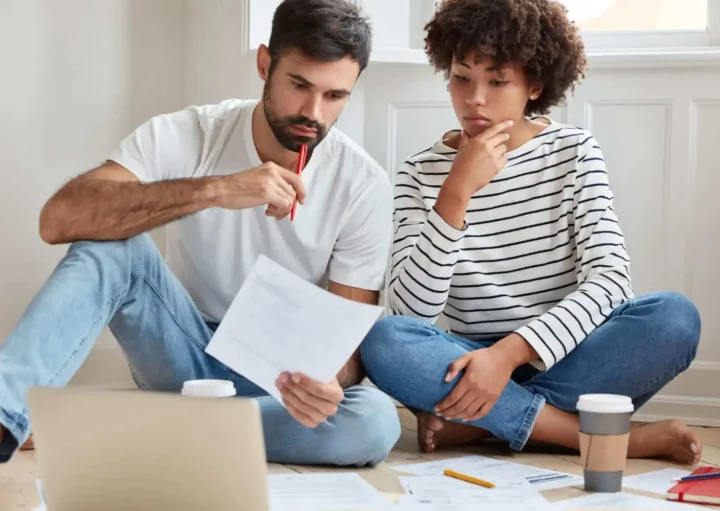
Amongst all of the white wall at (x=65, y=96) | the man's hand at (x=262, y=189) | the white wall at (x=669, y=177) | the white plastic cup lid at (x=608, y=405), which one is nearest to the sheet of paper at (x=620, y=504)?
the white plastic cup lid at (x=608, y=405)

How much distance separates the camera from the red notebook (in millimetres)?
1421

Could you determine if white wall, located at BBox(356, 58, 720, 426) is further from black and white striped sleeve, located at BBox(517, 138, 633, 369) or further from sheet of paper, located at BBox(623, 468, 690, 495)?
sheet of paper, located at BBox(623, 468, 690, 495)

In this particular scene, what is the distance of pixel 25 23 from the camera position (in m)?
2.43

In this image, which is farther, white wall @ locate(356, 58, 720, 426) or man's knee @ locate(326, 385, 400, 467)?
white wall @ locate(356, 58, 720, 426)

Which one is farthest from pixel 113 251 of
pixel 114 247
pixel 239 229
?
pixel 239 229

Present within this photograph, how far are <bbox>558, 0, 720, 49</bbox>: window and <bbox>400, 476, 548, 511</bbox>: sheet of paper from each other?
4.75 ft

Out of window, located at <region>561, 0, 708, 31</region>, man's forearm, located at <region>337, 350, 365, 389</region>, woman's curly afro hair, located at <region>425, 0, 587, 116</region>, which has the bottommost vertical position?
man's forearm, located at <region>337, 350, 365, 389</region>

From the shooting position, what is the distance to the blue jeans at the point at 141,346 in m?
1.35

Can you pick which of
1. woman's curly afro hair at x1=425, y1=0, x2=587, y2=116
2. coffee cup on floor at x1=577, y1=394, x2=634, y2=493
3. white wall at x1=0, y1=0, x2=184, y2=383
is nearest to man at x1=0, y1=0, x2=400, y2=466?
woman's curly afro hair at x1=425, y1=0, x2=587, y2=116

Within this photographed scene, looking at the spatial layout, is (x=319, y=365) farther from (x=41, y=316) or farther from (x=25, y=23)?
(x=25, y=23)

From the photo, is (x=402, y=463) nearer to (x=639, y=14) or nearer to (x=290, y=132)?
(x=290, y=132)

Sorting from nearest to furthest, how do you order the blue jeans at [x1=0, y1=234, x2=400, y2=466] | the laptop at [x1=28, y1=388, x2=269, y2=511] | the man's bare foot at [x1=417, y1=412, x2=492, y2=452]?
1. the laptop at [x1=28, y1=388, x2=269, y2=511]
2. the blue jeans at [x1=0, y1=234, x2=400, y2=466]
3. the man's bare foot at [x1=417, y1=412, x2=492, y2=452]

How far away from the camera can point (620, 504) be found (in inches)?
54.8

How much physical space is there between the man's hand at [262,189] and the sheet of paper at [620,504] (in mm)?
627
